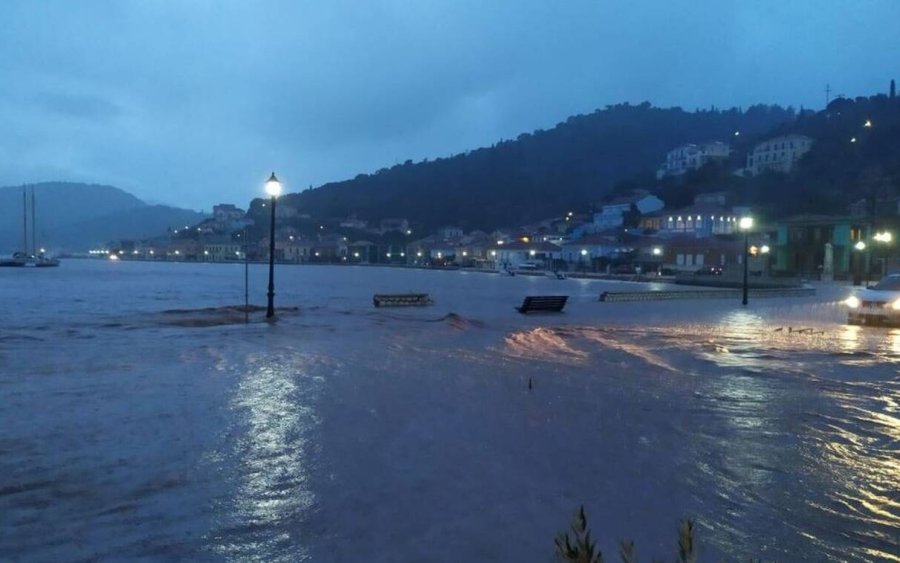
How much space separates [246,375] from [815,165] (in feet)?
346

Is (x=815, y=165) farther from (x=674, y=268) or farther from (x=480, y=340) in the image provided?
(x=480, y=340)

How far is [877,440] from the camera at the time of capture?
8391 mm

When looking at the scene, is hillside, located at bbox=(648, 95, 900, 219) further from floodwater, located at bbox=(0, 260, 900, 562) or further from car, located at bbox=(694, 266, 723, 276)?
floodwater, located at bbox=(0, 260, 900, 562)

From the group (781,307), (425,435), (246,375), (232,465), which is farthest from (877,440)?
(781,307)

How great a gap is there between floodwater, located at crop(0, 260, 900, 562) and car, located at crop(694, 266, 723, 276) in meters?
52.4

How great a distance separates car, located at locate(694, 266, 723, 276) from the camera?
67088 millimetres

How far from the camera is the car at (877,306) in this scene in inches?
887

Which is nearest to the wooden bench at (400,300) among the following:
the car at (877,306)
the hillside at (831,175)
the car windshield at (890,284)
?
the car at (877,306)

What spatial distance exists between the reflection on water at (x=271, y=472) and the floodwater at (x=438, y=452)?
0.03 m

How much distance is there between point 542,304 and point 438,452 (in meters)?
21.5

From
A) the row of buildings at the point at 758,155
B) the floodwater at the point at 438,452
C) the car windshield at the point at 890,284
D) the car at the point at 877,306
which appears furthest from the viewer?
the row of buildings at the point at 758,155

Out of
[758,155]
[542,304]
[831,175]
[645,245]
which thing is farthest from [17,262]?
[831,175]

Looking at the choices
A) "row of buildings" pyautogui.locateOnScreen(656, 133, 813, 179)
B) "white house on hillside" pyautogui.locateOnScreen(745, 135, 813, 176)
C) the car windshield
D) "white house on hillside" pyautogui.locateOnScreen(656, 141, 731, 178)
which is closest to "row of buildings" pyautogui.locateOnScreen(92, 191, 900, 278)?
the car windshield

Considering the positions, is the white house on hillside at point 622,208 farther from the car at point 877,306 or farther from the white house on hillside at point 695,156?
the car at point 877,306
